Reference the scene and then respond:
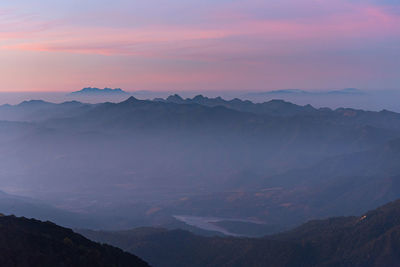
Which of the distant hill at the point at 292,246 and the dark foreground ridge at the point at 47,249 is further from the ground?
the dark foreground ridge at the point at 47,249

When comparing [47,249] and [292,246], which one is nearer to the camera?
[47,249]

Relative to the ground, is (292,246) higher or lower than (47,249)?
lower

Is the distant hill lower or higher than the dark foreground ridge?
lower

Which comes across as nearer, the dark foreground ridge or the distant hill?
the dark foreground ridge

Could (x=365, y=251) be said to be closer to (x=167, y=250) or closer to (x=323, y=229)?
(x=323, y=229)

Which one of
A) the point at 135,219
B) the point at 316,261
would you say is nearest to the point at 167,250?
the point at 316,261
